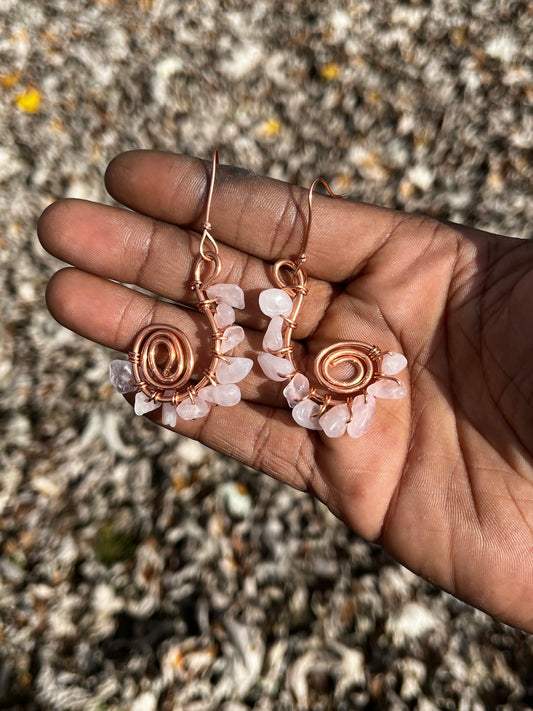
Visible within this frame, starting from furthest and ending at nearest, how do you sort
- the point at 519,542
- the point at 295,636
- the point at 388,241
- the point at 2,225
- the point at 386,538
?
1. the point at 2,225
2. the point at 295,636
3. the point at 388,241
4. the point at 386,538
5. the point at 519,542

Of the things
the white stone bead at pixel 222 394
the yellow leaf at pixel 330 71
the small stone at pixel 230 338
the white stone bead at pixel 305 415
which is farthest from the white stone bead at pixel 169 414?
the yellow leaf at pixel 330 71

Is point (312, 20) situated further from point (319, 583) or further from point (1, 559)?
point (1, 559)

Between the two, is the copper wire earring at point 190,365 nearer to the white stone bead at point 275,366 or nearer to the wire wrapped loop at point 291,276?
the white stone bead at point 275,366

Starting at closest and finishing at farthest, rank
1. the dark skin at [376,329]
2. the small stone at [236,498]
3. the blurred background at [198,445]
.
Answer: the dark skin at [376,329]
the blurred background at [198,445]
the small stone at [236,498]

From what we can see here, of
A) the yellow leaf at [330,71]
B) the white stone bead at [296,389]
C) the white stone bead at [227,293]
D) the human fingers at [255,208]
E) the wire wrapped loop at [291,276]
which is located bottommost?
the white stone bead at [296,389]

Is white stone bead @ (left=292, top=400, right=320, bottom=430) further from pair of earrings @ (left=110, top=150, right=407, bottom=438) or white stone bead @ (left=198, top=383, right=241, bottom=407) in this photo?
white stone bead @ (left=198, top=383, right=241, bottom=407)

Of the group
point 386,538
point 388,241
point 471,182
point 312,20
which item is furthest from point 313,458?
point 312,20

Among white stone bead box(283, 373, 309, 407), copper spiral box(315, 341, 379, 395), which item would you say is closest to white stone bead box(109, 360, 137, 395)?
white stone bead box(283, 373, 309, 407)
